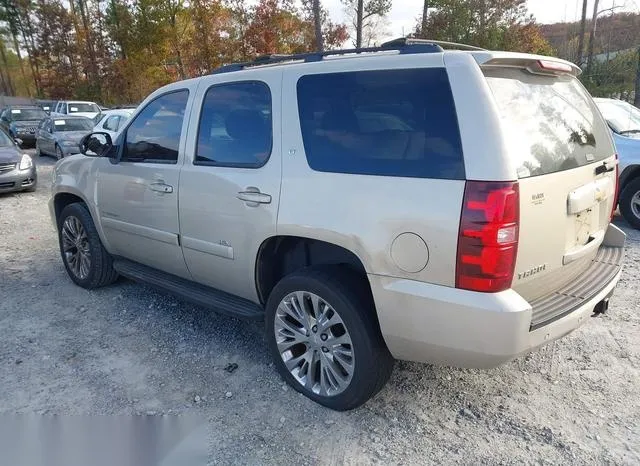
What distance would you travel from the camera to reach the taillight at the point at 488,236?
2.17 metres

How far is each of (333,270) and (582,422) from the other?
5.40 feet

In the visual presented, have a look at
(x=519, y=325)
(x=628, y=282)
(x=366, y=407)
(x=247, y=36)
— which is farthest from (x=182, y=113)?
(x=247, y=36)

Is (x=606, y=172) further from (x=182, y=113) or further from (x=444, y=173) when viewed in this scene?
(x=182, y=113)

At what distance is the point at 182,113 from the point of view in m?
3.64

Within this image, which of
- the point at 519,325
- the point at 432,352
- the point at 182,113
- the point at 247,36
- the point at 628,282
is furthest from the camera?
the point at 247,36

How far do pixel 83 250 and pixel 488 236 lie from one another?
13.4 ft

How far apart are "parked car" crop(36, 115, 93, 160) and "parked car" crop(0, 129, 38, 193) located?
418 cm

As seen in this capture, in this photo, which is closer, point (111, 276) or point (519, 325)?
point (519, 325)

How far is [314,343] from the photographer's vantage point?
2924mm

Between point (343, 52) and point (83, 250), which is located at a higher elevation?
point (343, 52)

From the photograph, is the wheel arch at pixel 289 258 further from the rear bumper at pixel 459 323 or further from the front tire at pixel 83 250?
the front tire at pixel 83 250

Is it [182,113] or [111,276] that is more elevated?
[182,113]

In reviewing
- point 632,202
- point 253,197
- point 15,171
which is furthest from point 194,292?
point 15,171

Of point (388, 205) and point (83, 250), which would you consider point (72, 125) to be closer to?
point (83, 250)
